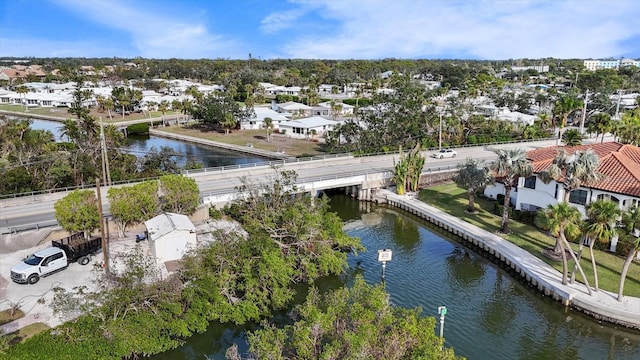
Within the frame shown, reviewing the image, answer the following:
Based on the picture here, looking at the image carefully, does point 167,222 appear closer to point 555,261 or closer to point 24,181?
point 24,181

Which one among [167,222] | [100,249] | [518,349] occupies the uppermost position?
[167,222]

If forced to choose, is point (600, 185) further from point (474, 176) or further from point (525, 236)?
point (474, 176)

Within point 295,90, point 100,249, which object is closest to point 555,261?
point 100,249

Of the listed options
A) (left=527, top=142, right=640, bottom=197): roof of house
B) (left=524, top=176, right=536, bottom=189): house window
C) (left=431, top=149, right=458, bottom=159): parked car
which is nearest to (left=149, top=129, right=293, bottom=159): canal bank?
(left=431, top=149, right=458, bottom=159): parked car

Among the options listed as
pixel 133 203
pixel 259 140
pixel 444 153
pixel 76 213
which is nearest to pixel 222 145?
pixel 259 140

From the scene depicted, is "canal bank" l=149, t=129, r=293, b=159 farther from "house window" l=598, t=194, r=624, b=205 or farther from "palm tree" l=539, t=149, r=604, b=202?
"house window" l=598, t=194, r=624, b=205

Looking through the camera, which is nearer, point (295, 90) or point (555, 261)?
point (555, 261)
